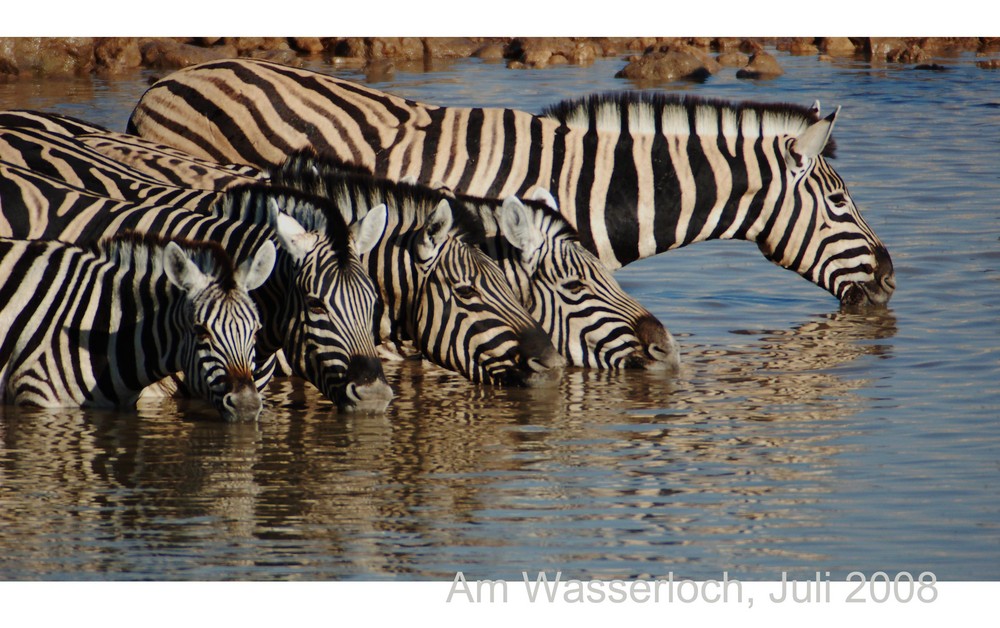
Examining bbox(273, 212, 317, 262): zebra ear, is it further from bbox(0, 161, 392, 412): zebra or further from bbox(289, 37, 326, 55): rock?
bbox(289, 37, 326, 55): rock

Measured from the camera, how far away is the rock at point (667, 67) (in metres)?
27.6

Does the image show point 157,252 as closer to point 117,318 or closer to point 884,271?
point 117,318

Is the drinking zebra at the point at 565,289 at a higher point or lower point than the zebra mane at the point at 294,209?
lower

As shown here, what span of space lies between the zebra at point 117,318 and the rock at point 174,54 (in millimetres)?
18855

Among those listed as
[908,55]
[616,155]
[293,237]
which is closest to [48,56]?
[908,55]

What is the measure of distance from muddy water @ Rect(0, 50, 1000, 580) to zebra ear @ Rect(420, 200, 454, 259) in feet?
3.33

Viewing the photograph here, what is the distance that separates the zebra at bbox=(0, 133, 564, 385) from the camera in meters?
10.5

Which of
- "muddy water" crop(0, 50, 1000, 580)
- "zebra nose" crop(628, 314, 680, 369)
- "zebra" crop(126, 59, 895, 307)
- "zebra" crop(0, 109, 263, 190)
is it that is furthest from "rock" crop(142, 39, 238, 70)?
"zebra nose" crop(628, 314, 680, 369)

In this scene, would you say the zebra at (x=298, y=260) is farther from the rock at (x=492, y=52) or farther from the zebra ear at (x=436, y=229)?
the rock at (x=492, y=52)

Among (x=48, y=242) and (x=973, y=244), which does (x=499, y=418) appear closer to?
(x=48, y=242)

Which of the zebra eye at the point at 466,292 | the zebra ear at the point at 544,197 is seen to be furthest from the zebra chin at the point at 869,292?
the zebra eye at the point at 466,292

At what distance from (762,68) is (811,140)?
14.9 m

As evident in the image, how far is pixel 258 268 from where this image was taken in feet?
30.6

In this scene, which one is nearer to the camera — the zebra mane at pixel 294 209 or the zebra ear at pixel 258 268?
the zebra ear at pixel 258 268
